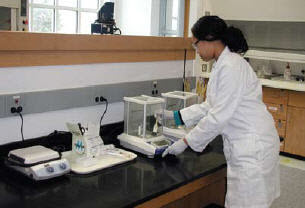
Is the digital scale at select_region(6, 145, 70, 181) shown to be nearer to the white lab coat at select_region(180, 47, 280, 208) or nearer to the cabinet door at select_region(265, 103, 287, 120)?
the white lab coat at select_region(180, 47, 280, 208)

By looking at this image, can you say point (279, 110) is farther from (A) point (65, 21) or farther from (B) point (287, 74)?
(A) point (65, 21)

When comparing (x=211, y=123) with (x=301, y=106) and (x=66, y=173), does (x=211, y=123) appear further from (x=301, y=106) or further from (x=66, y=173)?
(x=301, y=106)

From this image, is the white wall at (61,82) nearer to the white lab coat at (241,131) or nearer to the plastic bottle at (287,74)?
the white lab coat at (241,131)

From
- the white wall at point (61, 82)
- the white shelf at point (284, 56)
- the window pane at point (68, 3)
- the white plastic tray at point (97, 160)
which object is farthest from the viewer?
the window pane at point (68, 3)

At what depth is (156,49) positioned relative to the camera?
97.9 inches

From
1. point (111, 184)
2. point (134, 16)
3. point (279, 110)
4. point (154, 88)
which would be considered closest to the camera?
point (111, 184)

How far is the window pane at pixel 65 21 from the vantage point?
247 inches

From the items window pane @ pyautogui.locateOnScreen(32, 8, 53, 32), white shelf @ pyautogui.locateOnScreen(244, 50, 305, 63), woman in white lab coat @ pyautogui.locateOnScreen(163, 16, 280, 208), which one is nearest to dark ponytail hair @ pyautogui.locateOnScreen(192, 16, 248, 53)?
woman in white lab coat @ pyautogui.locateOnScreen(163, 16, 280, 208)

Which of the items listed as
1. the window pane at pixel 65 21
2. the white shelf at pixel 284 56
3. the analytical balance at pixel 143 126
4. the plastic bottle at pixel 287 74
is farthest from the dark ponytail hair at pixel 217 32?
the window pane at pixel 65 21

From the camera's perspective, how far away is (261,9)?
4812 millimetres

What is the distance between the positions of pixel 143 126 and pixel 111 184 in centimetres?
54

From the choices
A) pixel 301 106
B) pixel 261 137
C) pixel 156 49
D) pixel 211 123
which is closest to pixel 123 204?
pixel 211 123

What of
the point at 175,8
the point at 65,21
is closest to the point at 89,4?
the point at 65,21

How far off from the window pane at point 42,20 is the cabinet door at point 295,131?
3906 mm
